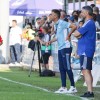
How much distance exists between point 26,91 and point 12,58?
1436 centimetres

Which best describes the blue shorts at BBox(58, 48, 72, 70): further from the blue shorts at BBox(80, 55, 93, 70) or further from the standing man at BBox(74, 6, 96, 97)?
the blue shorts at BBox(80, 55, 93, 70)

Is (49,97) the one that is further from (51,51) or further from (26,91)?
(51,51)

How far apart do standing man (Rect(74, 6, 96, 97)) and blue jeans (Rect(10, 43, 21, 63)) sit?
14.6 metres

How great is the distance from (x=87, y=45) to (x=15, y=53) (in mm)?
14985

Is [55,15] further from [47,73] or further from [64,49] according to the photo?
[47,73]

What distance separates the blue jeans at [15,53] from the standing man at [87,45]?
14.6 metres

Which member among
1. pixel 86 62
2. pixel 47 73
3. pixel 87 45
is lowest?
pixel 47 73

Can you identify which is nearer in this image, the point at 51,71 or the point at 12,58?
the point at 51,71

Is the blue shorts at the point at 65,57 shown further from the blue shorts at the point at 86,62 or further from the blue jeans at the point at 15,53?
the blue jeans at the point at 15,53

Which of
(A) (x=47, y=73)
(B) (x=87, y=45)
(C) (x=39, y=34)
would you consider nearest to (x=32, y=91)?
(B) (x=87, y=45)

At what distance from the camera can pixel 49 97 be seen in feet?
45.9

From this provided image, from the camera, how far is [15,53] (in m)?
29.4

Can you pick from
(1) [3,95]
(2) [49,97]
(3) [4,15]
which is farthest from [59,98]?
(3) [4,15]

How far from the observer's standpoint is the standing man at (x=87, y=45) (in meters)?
14.6
